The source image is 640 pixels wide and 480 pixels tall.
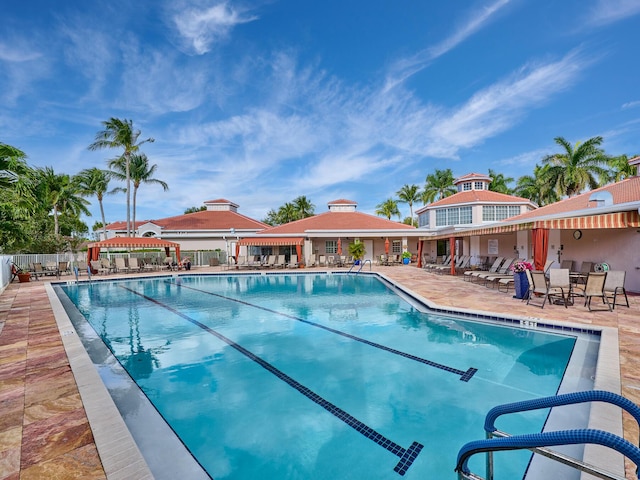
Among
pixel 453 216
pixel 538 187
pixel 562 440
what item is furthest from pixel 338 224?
pixel 562 440

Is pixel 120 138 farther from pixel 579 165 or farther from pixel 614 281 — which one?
pixel 579 165

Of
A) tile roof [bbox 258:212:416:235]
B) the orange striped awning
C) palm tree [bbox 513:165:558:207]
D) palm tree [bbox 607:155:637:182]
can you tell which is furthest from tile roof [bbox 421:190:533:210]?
the orange striped awning

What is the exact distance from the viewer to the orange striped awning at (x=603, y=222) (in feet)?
37.9

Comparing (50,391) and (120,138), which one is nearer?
(50,391)

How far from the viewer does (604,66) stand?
66.9 ft

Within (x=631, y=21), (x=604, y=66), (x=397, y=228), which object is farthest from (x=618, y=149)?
(x=397, y=228)

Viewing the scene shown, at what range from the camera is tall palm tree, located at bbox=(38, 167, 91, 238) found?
37.9 m

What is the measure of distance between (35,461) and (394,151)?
3710 centimetres

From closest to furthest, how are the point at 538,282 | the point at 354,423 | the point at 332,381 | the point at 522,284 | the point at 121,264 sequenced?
the point at 354,423 < the point at 332,381 < the point at 538,282 < the point at 522,284 < the point at 121,264

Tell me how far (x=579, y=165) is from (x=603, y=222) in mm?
29700

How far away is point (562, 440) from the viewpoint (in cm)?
152

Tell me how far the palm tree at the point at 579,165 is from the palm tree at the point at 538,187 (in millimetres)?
1694

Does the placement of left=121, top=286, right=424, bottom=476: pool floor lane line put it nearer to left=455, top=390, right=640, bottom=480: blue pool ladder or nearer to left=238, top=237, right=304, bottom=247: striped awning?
left=455, top=390, right=640, bottom=480: blue pool ladder

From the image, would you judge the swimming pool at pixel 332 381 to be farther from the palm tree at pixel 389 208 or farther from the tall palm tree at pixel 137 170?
the palm tree at pixel 389 208
